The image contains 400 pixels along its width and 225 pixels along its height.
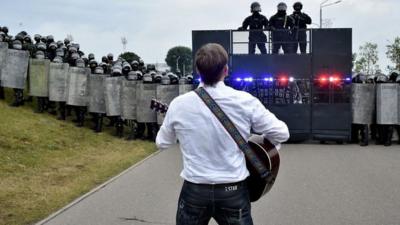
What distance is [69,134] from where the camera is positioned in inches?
600

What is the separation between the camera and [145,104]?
16.7 metres

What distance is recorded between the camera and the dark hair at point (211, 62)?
148 inches

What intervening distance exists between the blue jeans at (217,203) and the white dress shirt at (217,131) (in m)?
0.05

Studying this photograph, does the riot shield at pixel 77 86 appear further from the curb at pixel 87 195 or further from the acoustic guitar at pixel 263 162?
the acoustic guitar at pixel 263 162

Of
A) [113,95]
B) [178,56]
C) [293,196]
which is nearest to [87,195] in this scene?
[293,196]

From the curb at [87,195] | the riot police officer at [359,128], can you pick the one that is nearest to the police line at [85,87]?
the curb at [87,195]

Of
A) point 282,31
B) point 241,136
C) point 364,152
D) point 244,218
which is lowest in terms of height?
point 364,152

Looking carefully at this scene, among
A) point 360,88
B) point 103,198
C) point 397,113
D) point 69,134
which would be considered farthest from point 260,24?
point 103,198

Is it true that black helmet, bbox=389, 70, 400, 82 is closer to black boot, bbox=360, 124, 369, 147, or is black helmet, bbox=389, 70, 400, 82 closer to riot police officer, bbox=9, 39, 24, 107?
black boot, bbox=360, 124, 369, 147

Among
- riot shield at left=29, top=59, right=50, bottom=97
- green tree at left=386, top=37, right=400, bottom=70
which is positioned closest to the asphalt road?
riot shield at left=29, top=59, right=50, bottom=97

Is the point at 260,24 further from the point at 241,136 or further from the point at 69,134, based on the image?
the point at 241,136

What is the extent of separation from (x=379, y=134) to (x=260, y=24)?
173 inches

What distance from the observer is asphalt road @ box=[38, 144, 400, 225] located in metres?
7.55

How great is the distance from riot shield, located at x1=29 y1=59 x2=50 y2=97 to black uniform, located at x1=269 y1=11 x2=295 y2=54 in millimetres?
6323
